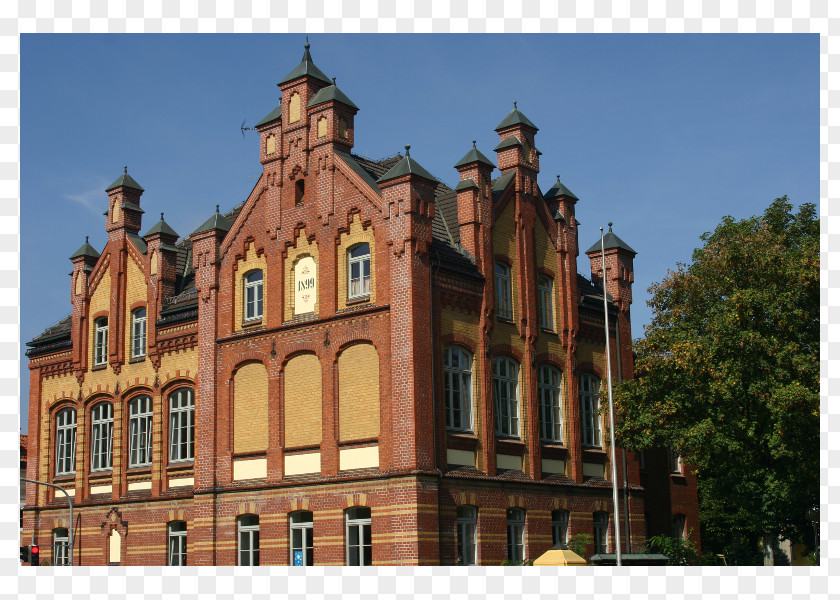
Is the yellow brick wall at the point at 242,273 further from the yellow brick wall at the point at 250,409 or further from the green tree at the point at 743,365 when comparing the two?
the green tree at the point at 743,365

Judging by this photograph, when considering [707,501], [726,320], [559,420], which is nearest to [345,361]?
[559,420]

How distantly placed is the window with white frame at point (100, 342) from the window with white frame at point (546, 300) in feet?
53.6

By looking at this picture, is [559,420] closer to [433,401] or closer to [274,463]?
[433,401]

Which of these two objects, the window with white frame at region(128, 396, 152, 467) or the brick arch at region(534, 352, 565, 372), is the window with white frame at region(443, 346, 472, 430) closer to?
the brick arch at region(534, 352, 565, 372)

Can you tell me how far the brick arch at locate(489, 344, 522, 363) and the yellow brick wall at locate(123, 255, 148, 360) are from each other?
46.0 ft

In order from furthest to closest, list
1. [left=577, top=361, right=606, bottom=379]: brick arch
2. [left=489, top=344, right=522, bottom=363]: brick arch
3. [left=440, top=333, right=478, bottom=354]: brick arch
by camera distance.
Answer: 1. [left=577, top=361, right=606, bottom=379]: brick arch
2. [left=489, top=344, right=522, bottom=363]: brick arch
3. [left=440, top=333, right=478, bottom=354]: brick arch

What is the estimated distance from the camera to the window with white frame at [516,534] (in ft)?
108

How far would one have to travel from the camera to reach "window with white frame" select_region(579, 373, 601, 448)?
37375 mm

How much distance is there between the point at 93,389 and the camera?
134 feet

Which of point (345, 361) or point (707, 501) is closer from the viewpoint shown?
point (345, 361)

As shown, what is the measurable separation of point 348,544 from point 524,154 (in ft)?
46.8

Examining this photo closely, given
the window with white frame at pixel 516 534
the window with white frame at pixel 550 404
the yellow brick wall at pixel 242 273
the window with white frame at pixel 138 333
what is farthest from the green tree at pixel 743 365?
the window with white frame at pixel 138 333

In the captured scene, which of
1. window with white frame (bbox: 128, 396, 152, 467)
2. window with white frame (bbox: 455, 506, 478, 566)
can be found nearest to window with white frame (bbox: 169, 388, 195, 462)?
window with white frame (bbox: 128, 396, 152, 467)

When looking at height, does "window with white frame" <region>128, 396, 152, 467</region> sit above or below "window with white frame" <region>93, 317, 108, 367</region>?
below
